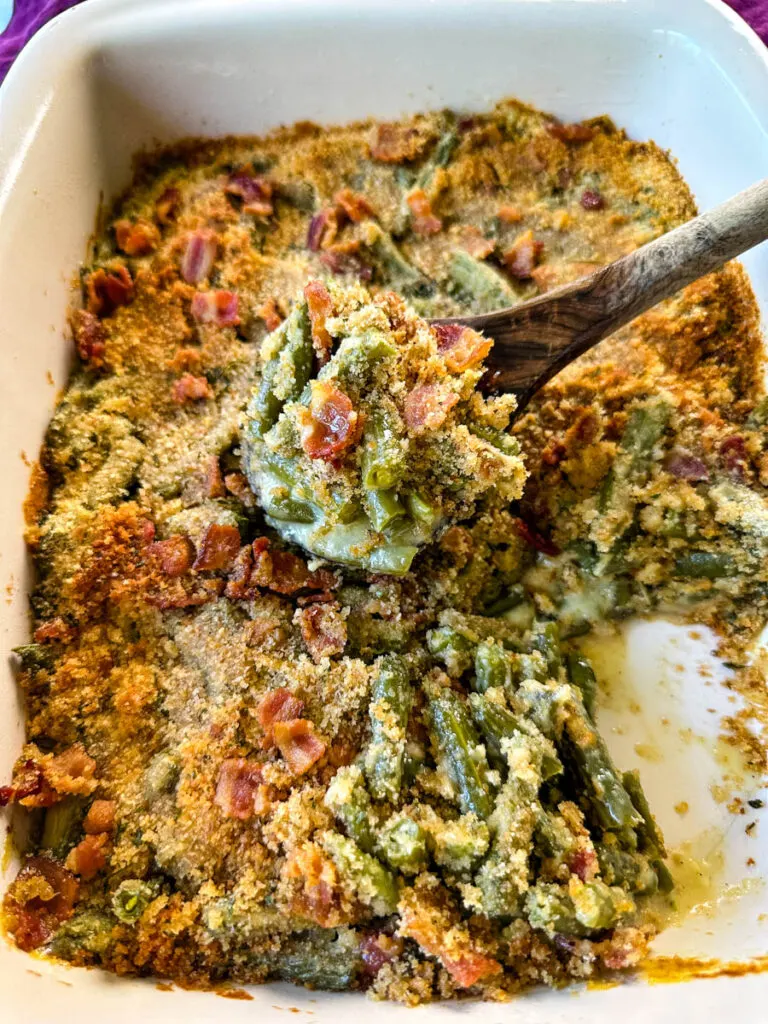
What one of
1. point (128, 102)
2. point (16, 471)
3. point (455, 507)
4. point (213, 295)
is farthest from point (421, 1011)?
point (128, 102)

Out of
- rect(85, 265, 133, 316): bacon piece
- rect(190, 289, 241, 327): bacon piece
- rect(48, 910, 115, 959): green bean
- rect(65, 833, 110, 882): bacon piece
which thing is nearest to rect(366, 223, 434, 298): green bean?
rect(190, 289, 241, 327): bacon piece

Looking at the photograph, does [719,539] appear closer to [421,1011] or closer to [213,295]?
[421,1011]

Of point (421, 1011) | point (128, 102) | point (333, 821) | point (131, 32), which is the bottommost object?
point (421, 1011)

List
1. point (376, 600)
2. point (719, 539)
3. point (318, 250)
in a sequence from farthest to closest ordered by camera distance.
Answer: point (318, 250)
point (719, 539)
point (376, 600)

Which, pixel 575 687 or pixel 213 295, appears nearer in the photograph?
pixel 575 687

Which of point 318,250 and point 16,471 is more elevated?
point 318,250

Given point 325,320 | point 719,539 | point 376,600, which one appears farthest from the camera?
point 719,539

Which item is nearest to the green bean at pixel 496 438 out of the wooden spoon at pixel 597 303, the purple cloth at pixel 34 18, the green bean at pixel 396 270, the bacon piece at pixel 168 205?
the wooden spoon at pixel 597 303
